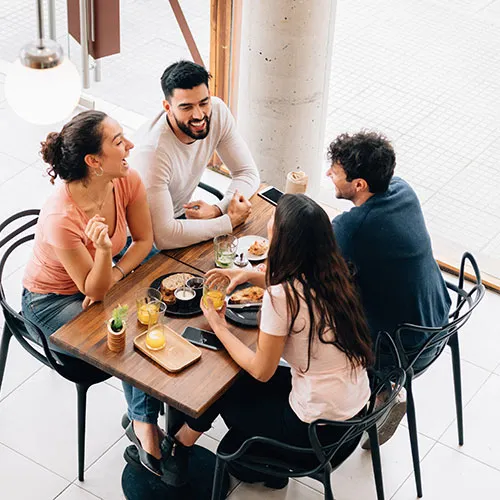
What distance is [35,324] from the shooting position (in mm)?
3029

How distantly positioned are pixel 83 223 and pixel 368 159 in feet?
3.30

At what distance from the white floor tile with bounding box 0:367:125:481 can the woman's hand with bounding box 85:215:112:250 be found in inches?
36.7

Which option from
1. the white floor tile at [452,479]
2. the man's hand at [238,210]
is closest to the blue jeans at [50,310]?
the man's hand at [238,210]

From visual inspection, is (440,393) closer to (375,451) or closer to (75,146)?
(375,451)

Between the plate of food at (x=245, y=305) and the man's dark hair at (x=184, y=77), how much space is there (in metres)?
0.83

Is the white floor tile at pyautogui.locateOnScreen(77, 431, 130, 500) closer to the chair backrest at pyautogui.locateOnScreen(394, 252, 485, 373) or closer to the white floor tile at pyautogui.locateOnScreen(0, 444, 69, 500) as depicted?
the white floor tile at pyautogui.locateOnScreen(0, 444, 69, 500)

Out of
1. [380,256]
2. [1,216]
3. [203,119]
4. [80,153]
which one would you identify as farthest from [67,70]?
[1,216]

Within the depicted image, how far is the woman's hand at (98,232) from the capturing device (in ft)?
9.55

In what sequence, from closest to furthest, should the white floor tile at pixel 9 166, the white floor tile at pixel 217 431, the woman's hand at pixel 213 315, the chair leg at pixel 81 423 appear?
the woman's hand at pixel 213 315, the chair leg at pixel 81 423, the white floor tile at pixel 217 431, the white floor tile at pixel 9 166

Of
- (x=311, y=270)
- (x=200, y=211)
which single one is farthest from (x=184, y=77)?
(x=311, y=270)

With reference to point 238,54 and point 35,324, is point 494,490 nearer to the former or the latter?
point 35,324

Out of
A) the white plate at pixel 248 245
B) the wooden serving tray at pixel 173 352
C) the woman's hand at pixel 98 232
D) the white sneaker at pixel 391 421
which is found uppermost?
the woman's hand at pixel 98 232

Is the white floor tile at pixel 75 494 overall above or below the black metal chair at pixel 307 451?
below

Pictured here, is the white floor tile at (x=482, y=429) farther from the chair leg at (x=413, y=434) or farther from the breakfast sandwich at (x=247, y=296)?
the breakfast sandwich at (x=247, y=296)
